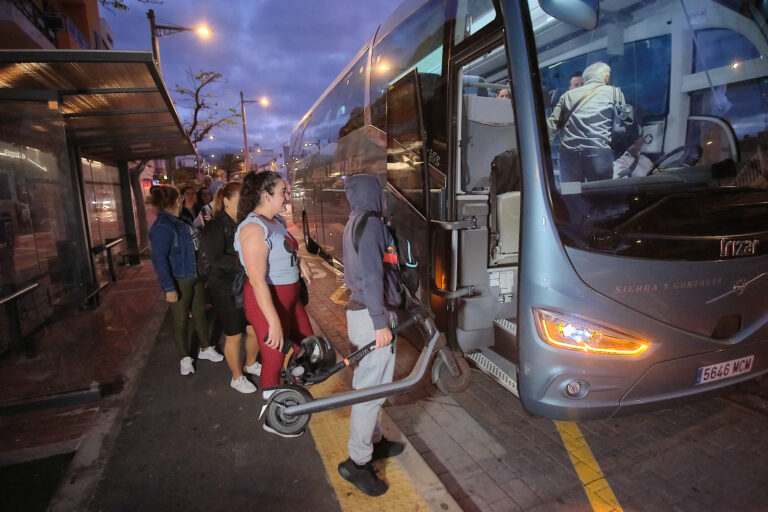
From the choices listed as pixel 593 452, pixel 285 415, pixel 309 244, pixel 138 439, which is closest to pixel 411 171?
pixel 285 415

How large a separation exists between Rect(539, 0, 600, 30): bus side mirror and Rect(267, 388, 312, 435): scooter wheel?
9.55ft

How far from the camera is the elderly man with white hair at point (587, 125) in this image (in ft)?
9.14

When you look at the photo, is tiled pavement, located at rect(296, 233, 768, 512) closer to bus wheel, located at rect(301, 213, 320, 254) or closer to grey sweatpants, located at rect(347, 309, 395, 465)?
grey sweatpants, located at rect(347, 309, 395, 465)

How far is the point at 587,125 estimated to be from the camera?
299 centimetres

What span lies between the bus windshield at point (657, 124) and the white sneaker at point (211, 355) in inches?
155

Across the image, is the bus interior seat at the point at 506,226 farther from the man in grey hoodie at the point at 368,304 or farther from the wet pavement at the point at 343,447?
the wet pavement at the point at 343,447

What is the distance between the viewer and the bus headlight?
2.58m

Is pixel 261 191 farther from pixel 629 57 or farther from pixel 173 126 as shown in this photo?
pixel 173 126

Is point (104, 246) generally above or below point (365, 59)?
below

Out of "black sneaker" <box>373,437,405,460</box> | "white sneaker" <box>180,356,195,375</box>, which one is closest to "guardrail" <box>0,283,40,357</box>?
"white sneaker" <box>180,356,195,375</box>

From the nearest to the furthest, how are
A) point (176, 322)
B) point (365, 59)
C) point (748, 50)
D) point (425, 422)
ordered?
point (748, 50) → point (425, 422) → point (176, 322) → point (365, 59)

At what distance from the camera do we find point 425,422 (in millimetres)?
3594

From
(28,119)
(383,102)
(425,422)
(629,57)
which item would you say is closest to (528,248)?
(425,422)

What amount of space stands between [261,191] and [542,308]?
79.7 inches
